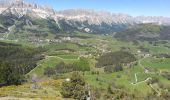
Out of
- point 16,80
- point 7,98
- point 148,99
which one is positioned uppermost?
point 7,98

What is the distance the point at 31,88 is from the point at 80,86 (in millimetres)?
26813

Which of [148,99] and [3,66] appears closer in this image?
[3,66]

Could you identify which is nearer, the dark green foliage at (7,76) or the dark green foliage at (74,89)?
the dark green foliage at (74,89)

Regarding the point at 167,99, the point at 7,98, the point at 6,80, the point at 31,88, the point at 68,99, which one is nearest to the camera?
the point at 7,98

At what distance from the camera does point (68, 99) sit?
317 ft

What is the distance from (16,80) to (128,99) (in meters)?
49.4

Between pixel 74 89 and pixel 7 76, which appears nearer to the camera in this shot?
pixel 74 89

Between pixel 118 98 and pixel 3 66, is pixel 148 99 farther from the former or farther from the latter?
pixel 3 66

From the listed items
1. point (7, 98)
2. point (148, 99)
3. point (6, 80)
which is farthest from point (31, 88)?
point (148, 99)

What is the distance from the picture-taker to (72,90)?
102 m

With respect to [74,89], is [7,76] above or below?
below

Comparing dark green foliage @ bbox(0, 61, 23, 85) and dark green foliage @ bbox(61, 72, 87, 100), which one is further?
dark green foliage @ bbox(0, 61, 23, 85)

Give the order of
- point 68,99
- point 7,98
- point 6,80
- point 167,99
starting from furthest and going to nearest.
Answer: point 167,99
point 6,80
point 68,99
point 7,98

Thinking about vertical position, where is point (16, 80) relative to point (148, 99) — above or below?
above
